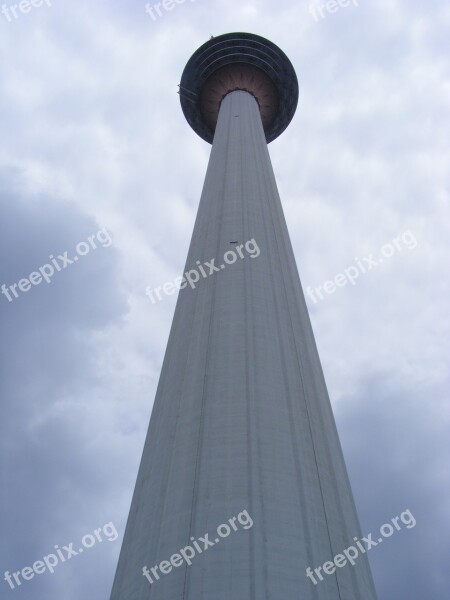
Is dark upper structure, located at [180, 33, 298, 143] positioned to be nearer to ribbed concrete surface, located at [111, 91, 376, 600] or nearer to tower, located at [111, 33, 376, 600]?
tower, located at [111, 33, 376, 600]

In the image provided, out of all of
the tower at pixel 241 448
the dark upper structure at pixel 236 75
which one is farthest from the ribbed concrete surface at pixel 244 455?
the dark upper structure at pixel 236 75

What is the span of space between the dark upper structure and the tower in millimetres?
18863

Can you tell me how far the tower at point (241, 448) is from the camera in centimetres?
1400

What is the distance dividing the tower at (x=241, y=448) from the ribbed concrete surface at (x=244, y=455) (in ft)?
0.12

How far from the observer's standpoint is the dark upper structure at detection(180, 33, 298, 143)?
139ft

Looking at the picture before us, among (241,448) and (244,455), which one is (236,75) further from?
(244,455)

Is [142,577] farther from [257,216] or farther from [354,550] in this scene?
[257,216]

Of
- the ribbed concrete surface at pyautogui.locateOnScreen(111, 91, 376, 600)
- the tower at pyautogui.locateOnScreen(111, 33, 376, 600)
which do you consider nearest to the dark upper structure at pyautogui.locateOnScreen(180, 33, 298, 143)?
the tower at pyautogui.locateOnScreen(111, 33, 376, 600)

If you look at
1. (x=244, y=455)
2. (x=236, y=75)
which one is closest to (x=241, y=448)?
(x=244, y=455)

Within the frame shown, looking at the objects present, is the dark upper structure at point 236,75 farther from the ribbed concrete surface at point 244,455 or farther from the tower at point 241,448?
the ribbed concrete surface at point 244,455

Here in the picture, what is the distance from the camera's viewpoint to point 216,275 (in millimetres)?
23125

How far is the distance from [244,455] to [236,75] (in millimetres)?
33409

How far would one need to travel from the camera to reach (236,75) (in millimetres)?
42531

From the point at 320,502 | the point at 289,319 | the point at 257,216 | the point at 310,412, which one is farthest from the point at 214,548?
the point at 257,216
